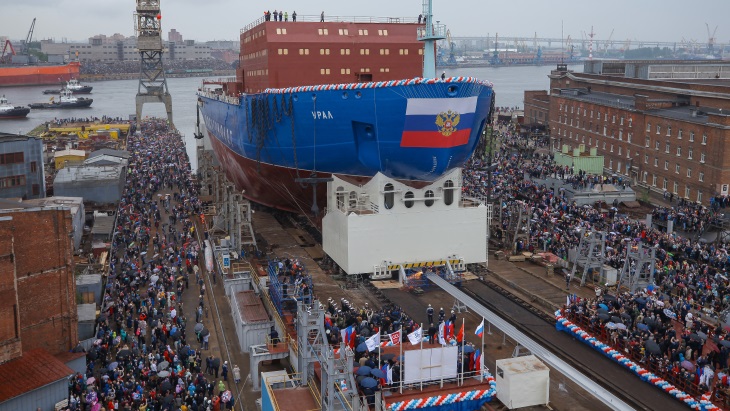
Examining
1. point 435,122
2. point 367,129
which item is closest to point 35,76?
point 367,129

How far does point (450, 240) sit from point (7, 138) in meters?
20.7

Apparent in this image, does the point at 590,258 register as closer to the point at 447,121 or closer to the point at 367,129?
the point at 447,121

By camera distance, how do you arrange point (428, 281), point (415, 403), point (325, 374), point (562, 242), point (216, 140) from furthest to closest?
point (216, 140), point (562, 242), point (428, 281), point (415, 403), point (325, 374)

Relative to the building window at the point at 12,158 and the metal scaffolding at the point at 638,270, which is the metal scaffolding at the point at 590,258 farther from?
the building window at the point at 12,158

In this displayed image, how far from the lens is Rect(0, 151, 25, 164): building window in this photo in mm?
30844

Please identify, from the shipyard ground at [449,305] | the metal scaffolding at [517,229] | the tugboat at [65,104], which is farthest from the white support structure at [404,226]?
Answer: the tugboat at [65,104]

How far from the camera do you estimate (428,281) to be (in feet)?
79.3

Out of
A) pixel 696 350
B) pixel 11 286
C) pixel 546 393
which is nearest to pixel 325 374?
pixel 546 393

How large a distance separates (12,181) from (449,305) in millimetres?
20497

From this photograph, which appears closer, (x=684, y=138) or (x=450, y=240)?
(x=450, y=240)

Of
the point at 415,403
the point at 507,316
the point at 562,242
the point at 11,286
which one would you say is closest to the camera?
the point at 415,403

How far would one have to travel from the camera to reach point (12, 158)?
3114 centimetres

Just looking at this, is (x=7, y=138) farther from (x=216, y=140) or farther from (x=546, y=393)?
(x=546, y=393)

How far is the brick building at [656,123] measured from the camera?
36.2 meters
